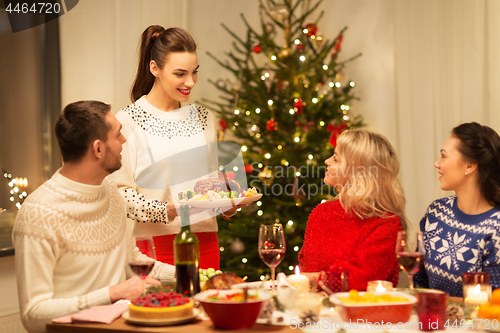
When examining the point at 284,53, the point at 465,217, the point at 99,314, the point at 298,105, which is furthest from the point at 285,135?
the point at 99,314

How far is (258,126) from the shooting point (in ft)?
13.1

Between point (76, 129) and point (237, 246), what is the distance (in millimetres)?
2496

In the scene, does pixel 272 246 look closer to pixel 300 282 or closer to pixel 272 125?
pixel 300 282

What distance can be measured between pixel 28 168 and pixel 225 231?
1.56m

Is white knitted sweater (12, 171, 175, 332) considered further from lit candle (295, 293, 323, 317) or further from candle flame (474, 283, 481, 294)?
candle flame (474, 283, 481, 294)

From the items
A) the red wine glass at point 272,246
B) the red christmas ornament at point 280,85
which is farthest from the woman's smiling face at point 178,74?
the red christmas ornament at point 280,85

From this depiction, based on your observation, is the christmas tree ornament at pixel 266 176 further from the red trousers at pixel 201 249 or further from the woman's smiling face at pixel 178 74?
the woman's smiling face at pixel 178 74

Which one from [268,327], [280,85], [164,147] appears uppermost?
[280,85]

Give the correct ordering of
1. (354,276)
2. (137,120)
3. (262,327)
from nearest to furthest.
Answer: (262,327), (354,276), (137,120)

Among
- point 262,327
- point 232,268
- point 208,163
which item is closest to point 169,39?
point 208,163

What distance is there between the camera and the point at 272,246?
162 centimetres

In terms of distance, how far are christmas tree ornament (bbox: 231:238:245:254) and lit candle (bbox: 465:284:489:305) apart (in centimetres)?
268

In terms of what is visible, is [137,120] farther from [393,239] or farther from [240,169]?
[240,169]

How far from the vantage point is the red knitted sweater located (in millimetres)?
1988
